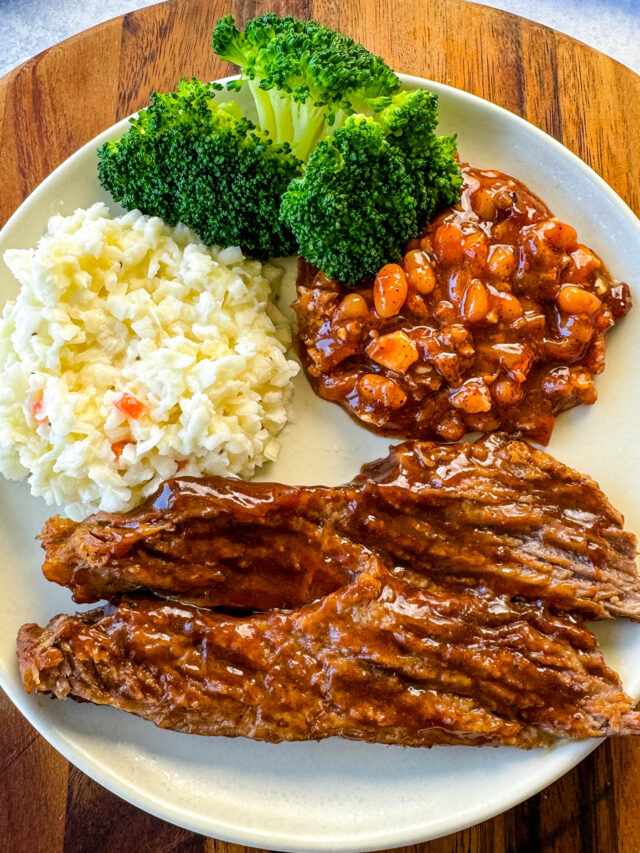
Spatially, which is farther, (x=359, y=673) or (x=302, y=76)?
(x=302, y=76)

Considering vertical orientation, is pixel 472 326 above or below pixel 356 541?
above

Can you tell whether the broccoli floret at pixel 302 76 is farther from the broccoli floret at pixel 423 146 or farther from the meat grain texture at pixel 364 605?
the meat grain texture at pixel 364 605

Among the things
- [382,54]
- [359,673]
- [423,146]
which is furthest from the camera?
[382,54]

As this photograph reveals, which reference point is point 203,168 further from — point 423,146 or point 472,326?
point 472,326

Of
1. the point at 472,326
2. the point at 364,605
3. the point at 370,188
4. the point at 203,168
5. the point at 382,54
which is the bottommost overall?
the point at 364,605

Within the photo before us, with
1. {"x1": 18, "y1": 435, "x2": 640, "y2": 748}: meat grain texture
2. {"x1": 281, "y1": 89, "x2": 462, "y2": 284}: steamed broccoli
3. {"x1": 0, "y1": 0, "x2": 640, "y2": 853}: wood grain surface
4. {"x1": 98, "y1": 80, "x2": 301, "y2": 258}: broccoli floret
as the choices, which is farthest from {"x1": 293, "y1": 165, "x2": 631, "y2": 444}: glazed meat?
{"x1": 0, "y1": 0, "x2": 640, "y2": 853}: wood grain surface

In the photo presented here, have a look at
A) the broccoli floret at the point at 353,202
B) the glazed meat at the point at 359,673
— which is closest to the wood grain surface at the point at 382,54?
the broccoli floret at the point at 353,202

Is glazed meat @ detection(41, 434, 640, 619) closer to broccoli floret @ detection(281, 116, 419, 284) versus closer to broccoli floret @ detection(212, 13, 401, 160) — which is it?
broccoli floret @ detection(281, 116, 419, 284)

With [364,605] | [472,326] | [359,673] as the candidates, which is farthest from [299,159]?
[359,673]
